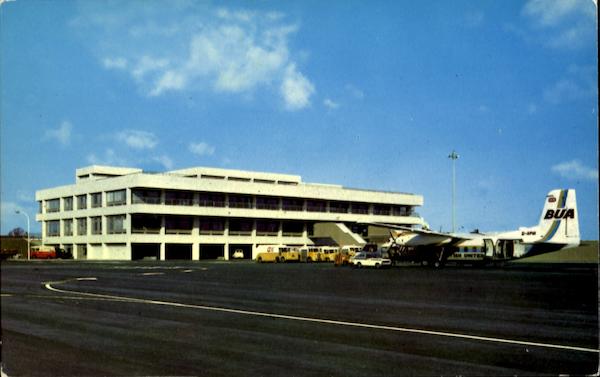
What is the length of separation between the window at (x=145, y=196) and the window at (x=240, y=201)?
1430 cm

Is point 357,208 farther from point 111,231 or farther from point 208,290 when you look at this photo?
point 208,290

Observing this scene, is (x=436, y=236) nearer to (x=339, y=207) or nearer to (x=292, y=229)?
(x=292, y=229)

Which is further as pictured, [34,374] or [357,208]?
[357,208]

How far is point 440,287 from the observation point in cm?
2948

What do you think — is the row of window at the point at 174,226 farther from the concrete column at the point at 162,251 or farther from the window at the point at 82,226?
the concrete column at the point at 162,251

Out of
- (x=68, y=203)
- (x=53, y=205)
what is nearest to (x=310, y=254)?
(x=68, y=203)

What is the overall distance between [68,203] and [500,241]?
8517 cm

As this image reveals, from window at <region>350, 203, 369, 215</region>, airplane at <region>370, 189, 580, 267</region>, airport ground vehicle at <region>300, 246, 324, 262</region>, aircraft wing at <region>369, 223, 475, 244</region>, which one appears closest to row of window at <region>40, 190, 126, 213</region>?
airport ground vehicle at <region>300, 246, 324, 262</region>

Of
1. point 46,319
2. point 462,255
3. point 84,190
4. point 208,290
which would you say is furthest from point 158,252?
point 46,319

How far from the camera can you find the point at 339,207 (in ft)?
392

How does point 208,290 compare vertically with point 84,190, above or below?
below

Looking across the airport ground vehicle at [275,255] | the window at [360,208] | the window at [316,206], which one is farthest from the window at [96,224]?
the window at [360,208]

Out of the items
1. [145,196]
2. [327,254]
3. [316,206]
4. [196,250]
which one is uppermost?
[145,196]

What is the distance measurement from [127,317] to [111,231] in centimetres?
8332
